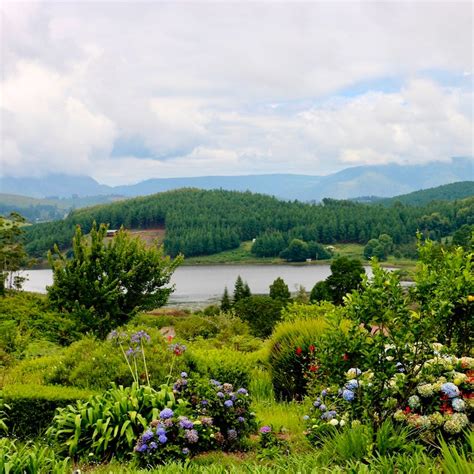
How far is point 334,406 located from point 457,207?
7175 inches

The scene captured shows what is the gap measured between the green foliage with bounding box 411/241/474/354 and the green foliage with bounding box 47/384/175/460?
3.72 meters

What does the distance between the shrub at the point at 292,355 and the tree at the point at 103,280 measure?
12333mm

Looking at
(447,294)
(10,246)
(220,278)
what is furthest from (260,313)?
(220,278)

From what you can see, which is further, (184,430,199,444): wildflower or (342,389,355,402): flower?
(184,430,199,444): wildflower

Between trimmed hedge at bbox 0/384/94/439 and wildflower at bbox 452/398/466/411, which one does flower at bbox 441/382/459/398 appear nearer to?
wildflower at bbox 452/398/466/411

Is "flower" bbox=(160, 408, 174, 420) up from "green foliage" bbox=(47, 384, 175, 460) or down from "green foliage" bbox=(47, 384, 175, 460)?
up

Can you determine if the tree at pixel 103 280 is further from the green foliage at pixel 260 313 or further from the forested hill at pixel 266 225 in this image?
the forested hill at pixel 266 225

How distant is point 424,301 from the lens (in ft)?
21.1

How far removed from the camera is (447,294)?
6.45 meters

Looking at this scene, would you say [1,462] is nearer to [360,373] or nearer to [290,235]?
[360,373]

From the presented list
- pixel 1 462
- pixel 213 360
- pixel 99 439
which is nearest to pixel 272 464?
pixel 99 439

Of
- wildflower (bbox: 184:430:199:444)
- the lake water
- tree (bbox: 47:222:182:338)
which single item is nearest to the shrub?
wildflower (bbox: 184:430:199:444)

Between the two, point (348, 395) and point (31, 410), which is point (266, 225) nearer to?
point (31, 410)

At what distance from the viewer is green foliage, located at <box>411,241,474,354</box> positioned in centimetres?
626
